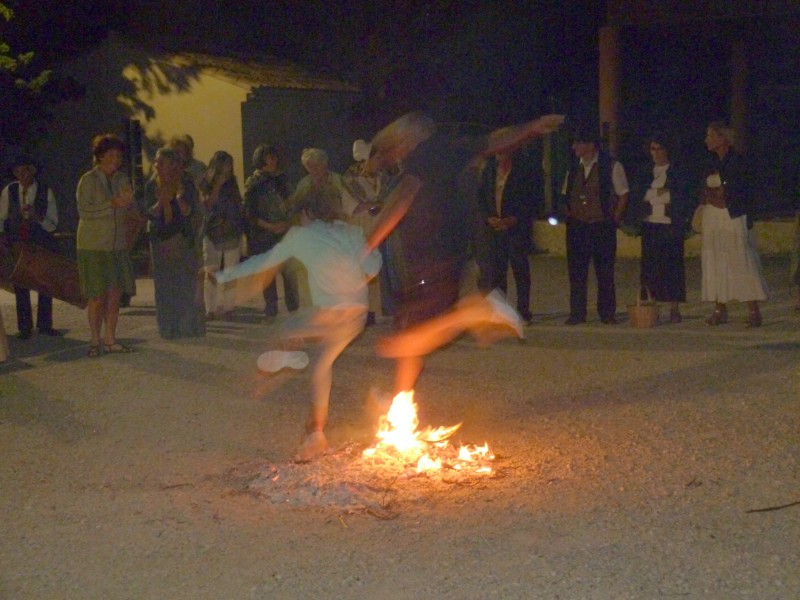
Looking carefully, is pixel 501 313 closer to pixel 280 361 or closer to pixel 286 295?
pixel 280 361

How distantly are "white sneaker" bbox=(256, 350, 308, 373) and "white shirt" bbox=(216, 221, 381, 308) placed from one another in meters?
2.06

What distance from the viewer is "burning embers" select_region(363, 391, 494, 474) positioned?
6281 mm

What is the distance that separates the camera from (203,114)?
17.9m

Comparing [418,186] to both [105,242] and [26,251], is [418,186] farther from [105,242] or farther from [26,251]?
[26,251]

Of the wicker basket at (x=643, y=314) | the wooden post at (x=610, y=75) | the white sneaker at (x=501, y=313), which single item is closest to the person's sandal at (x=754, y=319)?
the wicker basket at (x=643, y=314)

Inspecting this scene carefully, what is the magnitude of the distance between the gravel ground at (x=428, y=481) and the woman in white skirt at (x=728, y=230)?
0.68 meters

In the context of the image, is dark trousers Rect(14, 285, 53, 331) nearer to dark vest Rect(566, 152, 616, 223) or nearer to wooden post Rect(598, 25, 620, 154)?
dark vest Rect(566, 152, 616, 223)

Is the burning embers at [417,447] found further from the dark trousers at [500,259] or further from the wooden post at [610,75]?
the wooden post at [610,75]

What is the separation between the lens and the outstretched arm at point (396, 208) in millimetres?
6508

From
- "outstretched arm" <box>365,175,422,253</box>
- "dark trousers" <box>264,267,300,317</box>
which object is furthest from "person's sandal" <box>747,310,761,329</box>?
"outstretched arm" <box>365,175,422,253</box>

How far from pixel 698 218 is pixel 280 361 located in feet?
14.3

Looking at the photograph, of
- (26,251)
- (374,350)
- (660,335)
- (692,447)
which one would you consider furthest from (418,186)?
(26,251)

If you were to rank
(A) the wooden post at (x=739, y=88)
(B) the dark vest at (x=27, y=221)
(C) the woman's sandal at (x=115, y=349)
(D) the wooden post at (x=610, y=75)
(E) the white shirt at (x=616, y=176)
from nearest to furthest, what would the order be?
(C) the woman's sandal at (x=115, y=349)
(E) the white shirt at (x=616, y=176)
(B) the dark vest at (x=27, y=221)
(D) the wooden post at (x=610, y=75)
(A) the wooden post at (x=739, y=88)

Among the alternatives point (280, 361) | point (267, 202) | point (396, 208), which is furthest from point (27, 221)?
point (396, 208)
